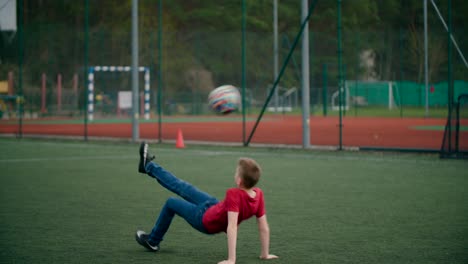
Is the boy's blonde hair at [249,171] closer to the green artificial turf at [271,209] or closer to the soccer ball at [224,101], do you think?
the green artificial turf at [271,209]

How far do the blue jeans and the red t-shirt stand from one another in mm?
83

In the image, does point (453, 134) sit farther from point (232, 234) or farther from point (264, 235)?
A: point (232, 234)

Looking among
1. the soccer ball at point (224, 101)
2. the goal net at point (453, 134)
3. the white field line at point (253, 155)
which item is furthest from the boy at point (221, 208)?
the goal net at point (453, 134)

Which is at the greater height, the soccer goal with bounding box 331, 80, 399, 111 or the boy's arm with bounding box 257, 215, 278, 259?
the soccer goal with bounding box 331, 80, 399, 111

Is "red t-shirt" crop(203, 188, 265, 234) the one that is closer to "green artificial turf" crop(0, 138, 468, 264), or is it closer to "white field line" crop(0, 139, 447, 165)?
"green artificial turf" crop(0, 138, 468, 264)

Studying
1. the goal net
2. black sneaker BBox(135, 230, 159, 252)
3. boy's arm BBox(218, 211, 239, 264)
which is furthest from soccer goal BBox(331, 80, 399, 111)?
boy's arm BBox(218, 211, 239, 264)

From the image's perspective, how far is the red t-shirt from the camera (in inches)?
218

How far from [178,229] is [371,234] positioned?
1.76 m

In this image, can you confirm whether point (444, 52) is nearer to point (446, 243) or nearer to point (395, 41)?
point (395, 41)

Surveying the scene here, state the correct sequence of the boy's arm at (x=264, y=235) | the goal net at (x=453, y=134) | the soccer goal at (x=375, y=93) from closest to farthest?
the boy's arm at (x=264, y=235)
the goal net at (x=453, y=134)
the soccer goal at (x=375, y=93)

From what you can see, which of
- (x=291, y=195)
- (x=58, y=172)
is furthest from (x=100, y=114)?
(x=291, y=195)

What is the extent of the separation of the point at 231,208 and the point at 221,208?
0.43ft

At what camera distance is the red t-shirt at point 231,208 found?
5.54 metres

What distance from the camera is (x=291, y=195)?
9.69 meters
